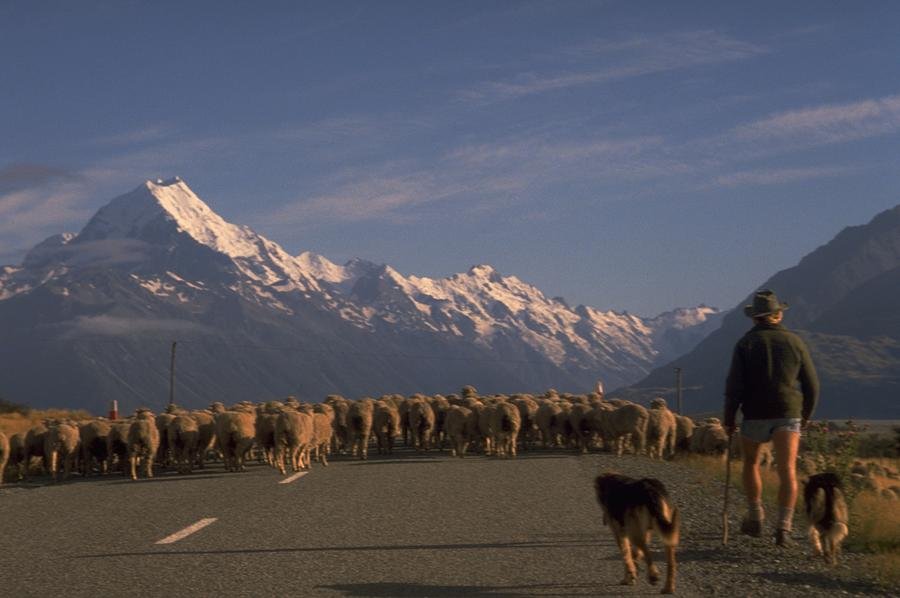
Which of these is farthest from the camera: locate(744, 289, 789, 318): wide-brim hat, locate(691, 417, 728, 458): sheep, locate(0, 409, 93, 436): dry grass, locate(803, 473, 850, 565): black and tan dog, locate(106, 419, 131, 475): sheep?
locate(0, 409, 93, 436): dry grass

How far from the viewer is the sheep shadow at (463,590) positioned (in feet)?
28.9

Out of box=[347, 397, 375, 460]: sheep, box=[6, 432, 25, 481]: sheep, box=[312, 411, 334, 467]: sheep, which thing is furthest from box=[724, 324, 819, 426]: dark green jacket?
box=[6, 432, 25, 481]: sheep

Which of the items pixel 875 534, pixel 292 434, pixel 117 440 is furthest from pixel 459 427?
pixel 875 534

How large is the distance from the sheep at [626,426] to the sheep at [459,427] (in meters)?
3.36

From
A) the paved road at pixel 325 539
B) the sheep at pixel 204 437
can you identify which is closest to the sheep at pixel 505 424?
the sheep at pixel 204 437

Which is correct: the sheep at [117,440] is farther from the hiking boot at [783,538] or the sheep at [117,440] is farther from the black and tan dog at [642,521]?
the black and tan dog at [642,521]

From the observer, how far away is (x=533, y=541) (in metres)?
11.6

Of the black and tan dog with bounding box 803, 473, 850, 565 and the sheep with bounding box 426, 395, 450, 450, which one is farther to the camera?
the sheep with bounding box 426, 395, 450, 450

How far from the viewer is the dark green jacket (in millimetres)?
11500

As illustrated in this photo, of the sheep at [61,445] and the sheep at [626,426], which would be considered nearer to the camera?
the sheep at [61,445]

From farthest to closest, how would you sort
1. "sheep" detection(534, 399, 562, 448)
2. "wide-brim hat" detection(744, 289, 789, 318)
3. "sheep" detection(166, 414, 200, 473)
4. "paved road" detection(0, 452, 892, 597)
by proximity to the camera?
"sheep" detection(534, 399, 562, 448), "sheep" detection(166, 414, 200, 473), "wide-brim hat" detection(744, 289, 789, 318), "paved road" detection(0, 452, 892, 597)

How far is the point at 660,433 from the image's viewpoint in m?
28.5

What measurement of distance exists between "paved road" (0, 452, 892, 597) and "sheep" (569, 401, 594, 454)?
31.4 ft

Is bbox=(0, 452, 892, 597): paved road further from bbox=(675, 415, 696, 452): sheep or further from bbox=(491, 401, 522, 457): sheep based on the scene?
bbox=(675, 415, 696, 452): sheep
